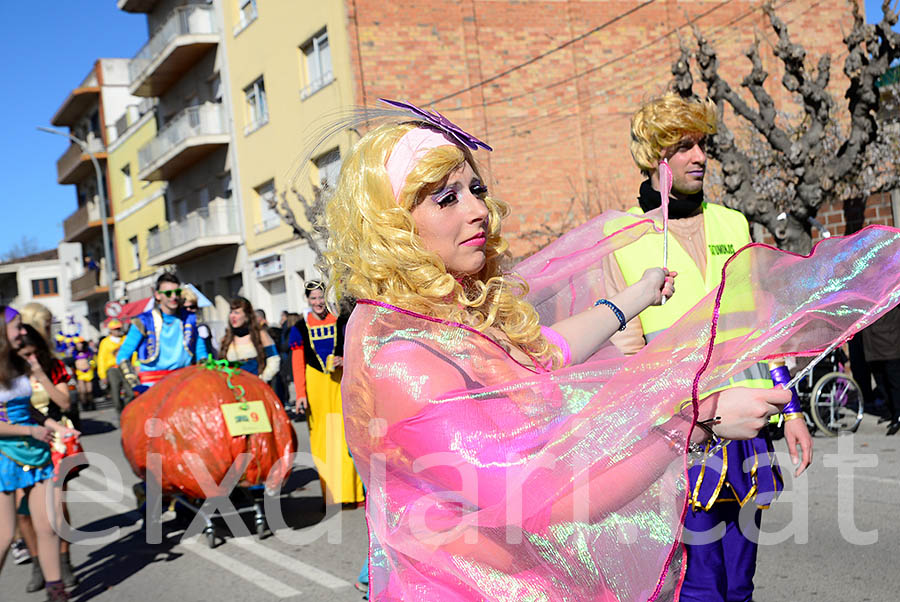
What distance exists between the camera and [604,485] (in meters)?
1.53

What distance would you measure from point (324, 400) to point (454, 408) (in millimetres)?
6538

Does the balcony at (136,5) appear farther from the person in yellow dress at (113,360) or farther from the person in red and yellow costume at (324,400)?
the person in red and yellow costume at (324,400)

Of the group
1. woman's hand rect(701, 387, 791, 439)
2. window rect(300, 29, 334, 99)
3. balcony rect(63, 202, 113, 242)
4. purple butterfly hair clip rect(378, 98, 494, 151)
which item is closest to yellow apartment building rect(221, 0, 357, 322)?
window rect(300, 29, 334, 99)

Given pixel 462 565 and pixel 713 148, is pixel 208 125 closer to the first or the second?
pixel 713 148

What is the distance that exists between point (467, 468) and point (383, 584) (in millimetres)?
441

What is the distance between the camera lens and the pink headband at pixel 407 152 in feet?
6.02

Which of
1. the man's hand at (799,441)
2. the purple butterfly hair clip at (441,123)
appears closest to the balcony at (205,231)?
the man's hand at (799,441)

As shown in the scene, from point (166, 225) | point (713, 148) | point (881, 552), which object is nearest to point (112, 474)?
point (713, 148)

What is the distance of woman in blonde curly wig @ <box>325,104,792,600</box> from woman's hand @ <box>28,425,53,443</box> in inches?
171

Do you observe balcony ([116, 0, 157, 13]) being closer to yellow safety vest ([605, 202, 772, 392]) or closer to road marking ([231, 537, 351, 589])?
road marking ([231, 537, 351, 589])

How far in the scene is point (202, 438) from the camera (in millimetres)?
6492

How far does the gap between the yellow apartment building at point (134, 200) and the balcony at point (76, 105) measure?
2976 mm

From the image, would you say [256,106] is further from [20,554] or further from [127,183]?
[20,554]

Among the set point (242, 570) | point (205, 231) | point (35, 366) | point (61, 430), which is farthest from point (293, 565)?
point (205, 231)
